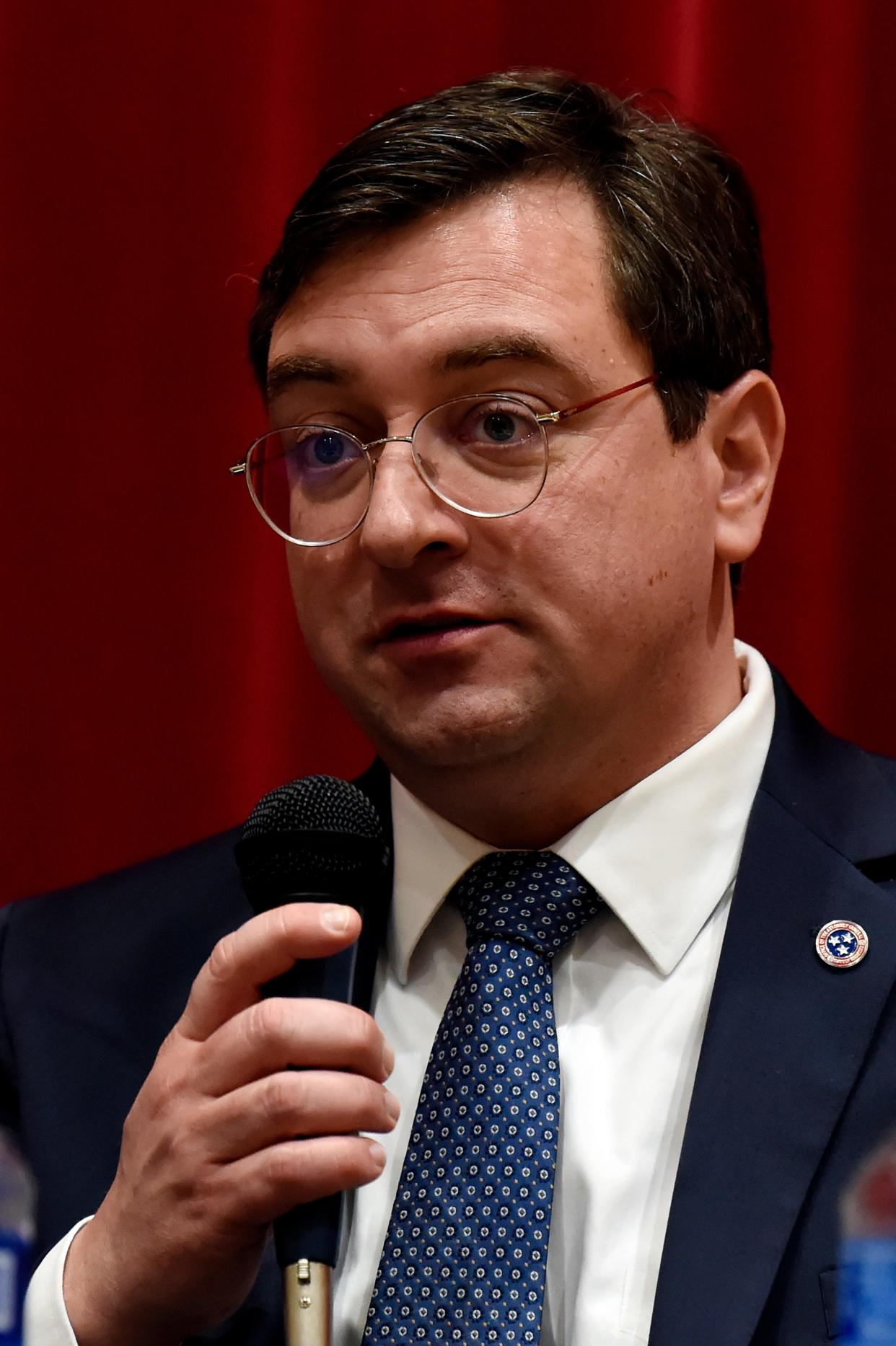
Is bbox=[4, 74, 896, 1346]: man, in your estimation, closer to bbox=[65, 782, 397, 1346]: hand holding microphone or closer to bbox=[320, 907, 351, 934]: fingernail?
bbox=[65, 782, 397, 1346]: hand holding microphone

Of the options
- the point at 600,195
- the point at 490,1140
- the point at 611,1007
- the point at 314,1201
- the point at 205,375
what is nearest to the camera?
the point at 314,1201

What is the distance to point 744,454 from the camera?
5.30 ft

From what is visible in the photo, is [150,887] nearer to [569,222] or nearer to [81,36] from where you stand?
[569,222]

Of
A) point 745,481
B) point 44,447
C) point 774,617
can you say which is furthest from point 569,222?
point 44,447

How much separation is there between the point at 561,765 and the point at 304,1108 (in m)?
0.50

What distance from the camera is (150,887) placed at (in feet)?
5.66

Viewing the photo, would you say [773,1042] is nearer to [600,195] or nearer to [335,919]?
[335,919]

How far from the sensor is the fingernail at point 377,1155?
3.41 ft

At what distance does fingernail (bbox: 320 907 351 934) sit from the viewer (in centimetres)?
105

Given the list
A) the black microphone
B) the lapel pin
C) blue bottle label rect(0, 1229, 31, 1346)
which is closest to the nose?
the black microphone

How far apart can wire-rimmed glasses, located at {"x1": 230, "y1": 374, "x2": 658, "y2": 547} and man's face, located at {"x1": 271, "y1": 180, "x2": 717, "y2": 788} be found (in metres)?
0.01

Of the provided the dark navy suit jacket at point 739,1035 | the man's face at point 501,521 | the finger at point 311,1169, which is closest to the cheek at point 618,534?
the man's face at point 501,521

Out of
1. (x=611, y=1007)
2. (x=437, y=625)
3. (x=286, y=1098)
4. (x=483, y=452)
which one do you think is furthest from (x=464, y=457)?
(x=286, y=1098)

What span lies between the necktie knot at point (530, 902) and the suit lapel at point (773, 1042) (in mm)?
145
